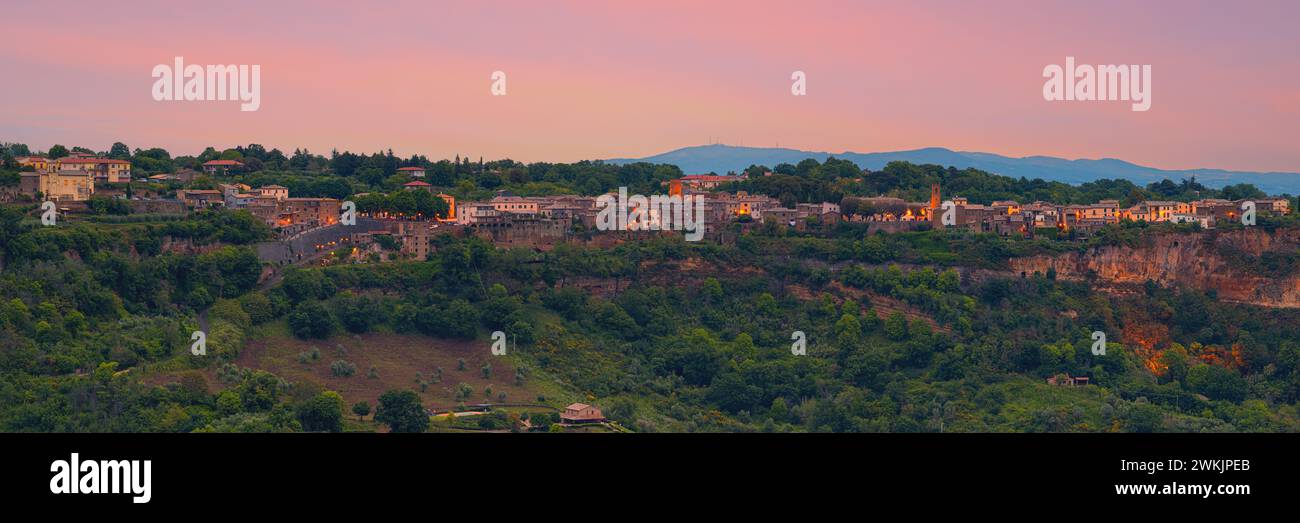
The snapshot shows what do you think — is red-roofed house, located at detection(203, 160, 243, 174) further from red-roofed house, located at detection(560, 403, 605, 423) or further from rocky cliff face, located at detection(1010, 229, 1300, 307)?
rocky cliff face, located at detection(1010, 229, 1300, 307)

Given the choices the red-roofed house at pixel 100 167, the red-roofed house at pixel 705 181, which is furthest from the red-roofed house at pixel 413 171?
the red-roofed house at pixel 100 167

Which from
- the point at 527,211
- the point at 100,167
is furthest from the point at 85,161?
the point at 527,211

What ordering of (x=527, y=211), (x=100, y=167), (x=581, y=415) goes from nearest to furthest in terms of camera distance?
(x=581, y=415) < (x=100, y=167) < (x=527, y=211)

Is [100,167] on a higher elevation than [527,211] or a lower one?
higher

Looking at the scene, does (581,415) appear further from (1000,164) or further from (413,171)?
(1000,164)

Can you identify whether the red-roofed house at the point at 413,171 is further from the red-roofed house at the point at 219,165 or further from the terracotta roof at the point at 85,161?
the terracotta roof at the point at 85,161
